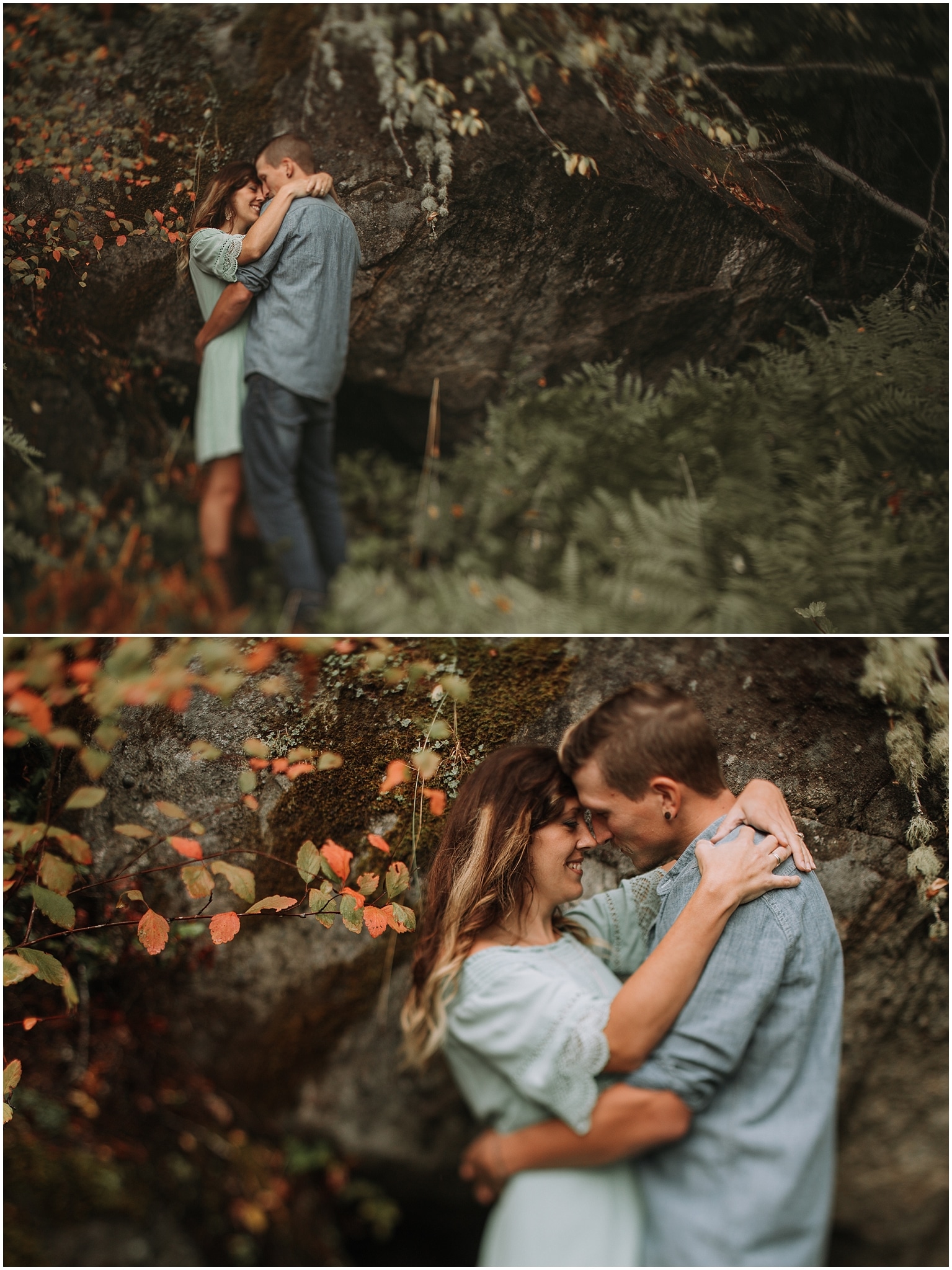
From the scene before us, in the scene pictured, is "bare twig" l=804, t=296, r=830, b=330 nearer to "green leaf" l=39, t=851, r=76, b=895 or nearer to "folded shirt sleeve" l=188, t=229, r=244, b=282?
"folded shirt sleeve" l=188, t=229, r=244, b=282

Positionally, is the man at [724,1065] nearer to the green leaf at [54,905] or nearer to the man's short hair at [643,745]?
the man's short hair at [643,745]

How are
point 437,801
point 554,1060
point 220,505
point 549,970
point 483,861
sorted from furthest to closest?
point 220,505 < point 437,801 < point 483,861 < point 549,970 < point 554,1060

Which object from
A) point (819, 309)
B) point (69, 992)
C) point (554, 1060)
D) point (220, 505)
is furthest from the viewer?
point (220, 505)

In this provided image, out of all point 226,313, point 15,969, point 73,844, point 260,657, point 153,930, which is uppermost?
point 226,313

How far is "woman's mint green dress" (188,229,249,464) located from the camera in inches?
84.2

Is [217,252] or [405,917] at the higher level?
[217,252]

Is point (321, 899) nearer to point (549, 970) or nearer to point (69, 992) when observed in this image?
point (549, 970)

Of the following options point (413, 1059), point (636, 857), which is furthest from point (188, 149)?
point (413, 1059)

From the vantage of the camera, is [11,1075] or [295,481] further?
[295,481]

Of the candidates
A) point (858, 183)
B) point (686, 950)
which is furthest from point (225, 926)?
point (858, 183)

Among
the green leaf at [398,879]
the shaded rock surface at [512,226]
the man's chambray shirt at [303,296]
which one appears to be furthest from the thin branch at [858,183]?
the green leaf at [398,879]

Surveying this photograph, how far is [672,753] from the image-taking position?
6.13ft

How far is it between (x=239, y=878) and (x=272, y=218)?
1873 millimetres

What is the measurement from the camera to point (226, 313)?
86.7 inches
